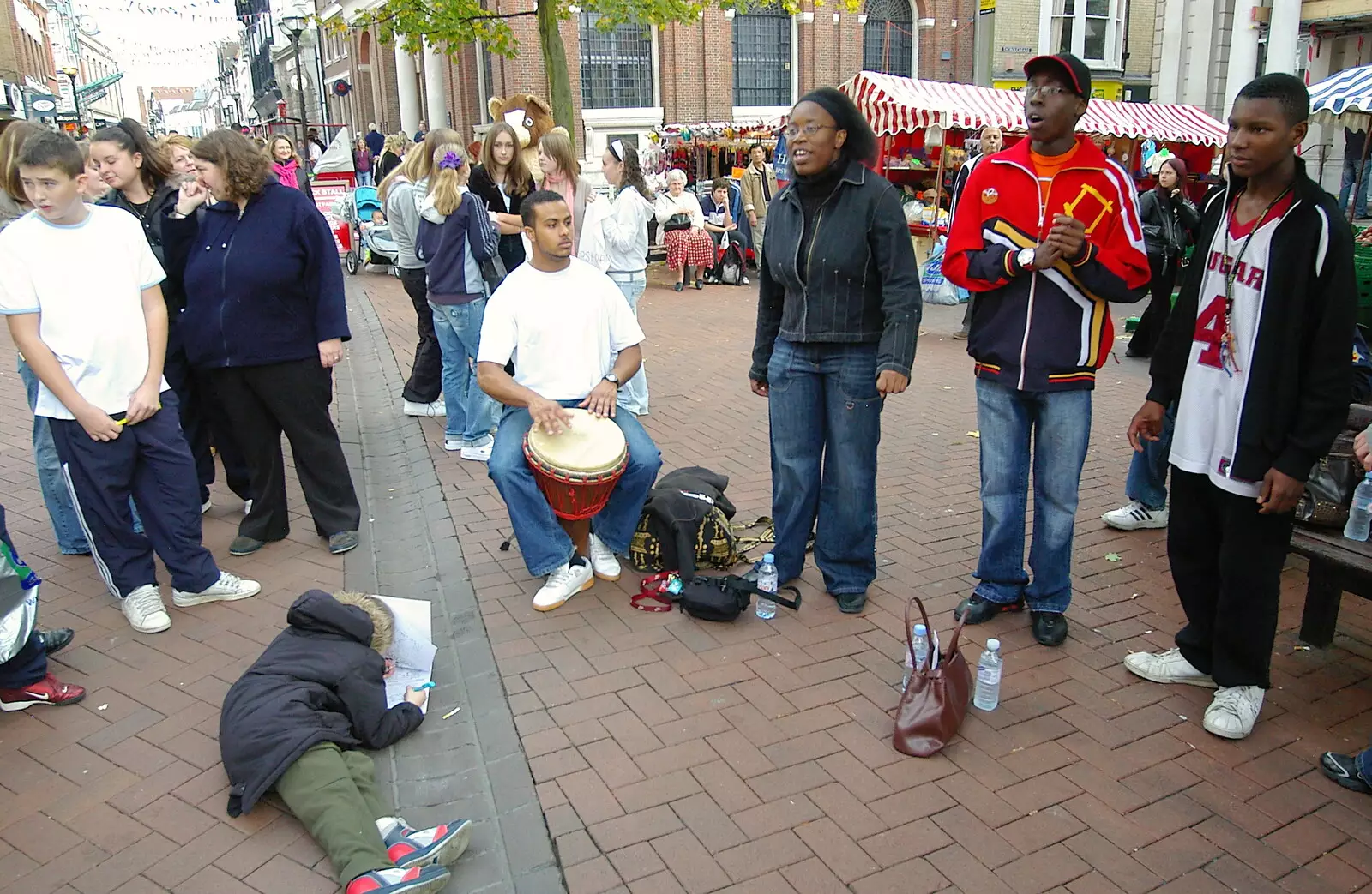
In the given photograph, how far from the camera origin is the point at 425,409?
787 cm

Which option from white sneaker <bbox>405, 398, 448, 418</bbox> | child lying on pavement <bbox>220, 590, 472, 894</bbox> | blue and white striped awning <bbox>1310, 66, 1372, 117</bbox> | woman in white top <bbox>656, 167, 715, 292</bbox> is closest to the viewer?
child lying on pavement <bbox>220, 590, 472, 894</bbox>

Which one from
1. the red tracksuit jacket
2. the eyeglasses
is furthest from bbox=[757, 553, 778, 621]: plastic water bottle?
the eyeglasses

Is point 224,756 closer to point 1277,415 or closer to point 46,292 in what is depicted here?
point 46,292

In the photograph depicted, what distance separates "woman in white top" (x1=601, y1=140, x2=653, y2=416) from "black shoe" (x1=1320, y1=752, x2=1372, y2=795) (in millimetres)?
4953

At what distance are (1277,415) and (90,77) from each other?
99.5m

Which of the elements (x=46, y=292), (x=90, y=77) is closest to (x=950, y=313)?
(x=46, y=292)

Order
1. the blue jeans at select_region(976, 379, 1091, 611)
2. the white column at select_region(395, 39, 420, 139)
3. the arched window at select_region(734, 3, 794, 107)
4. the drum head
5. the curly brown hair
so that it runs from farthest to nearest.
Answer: the white column at select_region(395, 39, 420, 139) → the arched window at select_region(734, 3, 794, 107) → the curly brown hair → the drum head → the blue jeans at select_region(976, 379, 1091, 611)

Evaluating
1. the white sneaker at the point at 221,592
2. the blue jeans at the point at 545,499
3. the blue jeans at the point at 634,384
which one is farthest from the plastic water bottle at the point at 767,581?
the blue jeans at the point at 634,384

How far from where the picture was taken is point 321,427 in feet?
16.9

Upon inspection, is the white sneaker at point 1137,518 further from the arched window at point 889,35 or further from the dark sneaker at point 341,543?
the arched window at point 889,35

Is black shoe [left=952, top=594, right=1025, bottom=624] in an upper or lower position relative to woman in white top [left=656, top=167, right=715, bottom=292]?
lower

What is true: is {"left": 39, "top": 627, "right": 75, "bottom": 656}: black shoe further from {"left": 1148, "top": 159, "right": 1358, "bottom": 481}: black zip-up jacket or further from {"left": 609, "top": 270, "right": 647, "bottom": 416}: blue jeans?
{"left": 1148, "top": 159, "right": 1358, "bottom": 481}: black zip-up jacket

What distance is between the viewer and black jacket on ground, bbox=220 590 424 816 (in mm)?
3109

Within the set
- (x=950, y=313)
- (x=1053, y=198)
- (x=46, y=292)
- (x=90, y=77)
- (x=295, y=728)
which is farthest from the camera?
(x=90, y=77)
